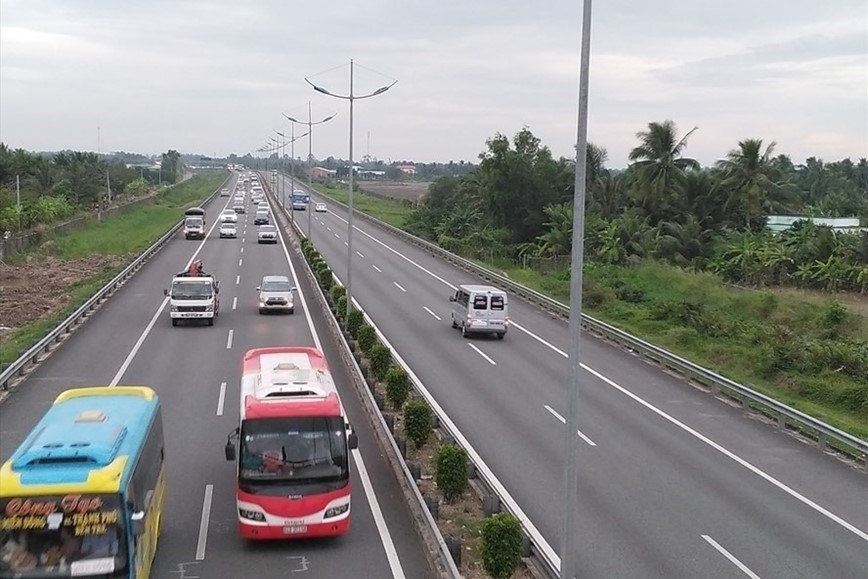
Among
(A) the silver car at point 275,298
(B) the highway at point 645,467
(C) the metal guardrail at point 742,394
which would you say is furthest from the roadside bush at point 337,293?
(C) the metal guardrail at point 742,394

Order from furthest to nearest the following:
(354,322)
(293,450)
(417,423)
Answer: (354,322) < (417,423) < (293,450)

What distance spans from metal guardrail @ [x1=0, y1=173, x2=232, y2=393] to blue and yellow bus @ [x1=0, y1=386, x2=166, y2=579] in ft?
44.3

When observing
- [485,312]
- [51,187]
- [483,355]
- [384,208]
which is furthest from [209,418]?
[384,208]

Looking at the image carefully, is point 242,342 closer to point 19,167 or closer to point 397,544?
point 397,544

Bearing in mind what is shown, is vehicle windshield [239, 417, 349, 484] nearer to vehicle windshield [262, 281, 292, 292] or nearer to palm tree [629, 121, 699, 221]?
vehicle windshield [262, 281, 292, 292]

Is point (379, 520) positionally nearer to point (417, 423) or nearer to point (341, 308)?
point (417, 423)

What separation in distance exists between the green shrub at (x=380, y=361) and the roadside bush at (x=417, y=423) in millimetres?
5538

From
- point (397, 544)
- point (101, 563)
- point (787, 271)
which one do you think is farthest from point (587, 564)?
point (787, 271)

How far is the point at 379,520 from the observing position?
1578 cm

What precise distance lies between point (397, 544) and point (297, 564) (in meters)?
1.74

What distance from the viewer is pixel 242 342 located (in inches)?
1227

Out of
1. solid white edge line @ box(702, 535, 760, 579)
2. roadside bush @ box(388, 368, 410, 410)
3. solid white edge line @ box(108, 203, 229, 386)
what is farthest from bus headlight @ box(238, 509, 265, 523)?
solid white edge line @ box(108, 203, 229, 386)

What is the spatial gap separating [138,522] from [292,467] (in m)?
3.00

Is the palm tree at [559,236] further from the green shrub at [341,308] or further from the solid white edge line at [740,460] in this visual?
the green shrub at [341,308]
